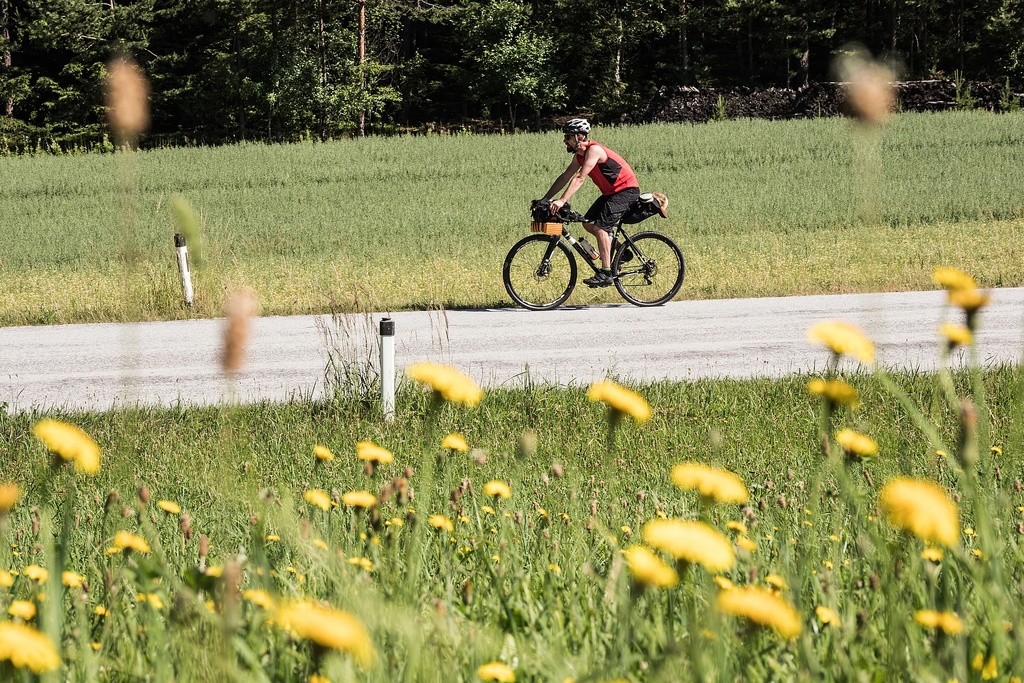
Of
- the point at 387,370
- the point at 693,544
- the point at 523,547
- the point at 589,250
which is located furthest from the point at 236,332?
the point at 589,250

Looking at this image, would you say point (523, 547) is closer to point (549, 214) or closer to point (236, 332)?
point (236, 332)

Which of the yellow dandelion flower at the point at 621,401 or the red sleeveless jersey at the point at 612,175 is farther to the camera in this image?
the red sleeveless jersey at the point at 612,175

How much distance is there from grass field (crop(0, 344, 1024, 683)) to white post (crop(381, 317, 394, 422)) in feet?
0.29

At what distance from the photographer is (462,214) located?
22.5 m

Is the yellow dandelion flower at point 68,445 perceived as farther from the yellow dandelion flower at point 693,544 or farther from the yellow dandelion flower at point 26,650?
the yellow dandelion flower at point 693,544

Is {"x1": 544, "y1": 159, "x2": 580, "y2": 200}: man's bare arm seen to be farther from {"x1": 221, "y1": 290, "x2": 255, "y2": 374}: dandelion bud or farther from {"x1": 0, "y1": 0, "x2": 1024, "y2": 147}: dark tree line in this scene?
{"x1": 0, "y1": 0, "x2": 1024, "y2": 147}: dark tree line

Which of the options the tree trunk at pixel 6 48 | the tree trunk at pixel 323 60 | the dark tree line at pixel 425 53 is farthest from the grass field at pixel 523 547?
the tree trunk at pixel 6 48

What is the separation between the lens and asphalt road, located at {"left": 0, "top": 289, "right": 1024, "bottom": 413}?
7.64 metres

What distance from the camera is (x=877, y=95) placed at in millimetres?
1179

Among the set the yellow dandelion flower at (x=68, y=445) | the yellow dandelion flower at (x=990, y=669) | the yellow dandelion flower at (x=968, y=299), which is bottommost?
the yellow dandelion flower at (x=990, y=669)

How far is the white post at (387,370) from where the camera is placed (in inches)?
249

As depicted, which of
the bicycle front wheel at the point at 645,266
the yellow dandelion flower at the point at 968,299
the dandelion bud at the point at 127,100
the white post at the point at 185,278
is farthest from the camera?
the white post at the point at 185,278

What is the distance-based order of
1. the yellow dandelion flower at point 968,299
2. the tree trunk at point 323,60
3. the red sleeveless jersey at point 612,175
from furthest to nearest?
the tree trunk at point 323,60 → the red sleeveless jersey at point 612,175 → the yellow dandelion flower at point 968,299

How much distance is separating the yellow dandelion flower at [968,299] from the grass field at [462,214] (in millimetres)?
341
